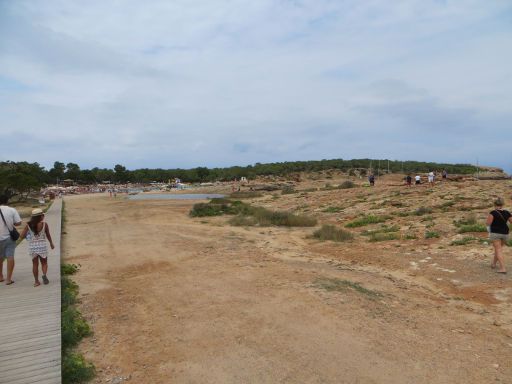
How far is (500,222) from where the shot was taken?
8.52 metres

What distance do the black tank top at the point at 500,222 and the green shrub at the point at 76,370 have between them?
8.66 metres

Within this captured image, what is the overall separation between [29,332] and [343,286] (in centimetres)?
596

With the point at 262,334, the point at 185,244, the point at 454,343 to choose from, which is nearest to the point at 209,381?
the point at 262,334

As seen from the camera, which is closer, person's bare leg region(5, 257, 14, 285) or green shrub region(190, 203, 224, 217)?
person's bare leg region(5, 257, 14, 285)

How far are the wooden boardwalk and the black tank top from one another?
9013 millimetres

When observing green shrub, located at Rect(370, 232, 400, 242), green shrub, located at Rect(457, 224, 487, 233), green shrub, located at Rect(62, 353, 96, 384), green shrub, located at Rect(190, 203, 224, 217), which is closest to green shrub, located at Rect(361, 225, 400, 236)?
green shrub, located at Rect(370, 232, 400, 242)

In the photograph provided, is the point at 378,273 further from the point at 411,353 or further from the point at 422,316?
the point at 411,353

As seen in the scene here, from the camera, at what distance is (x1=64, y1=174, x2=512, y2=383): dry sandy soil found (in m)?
4.87

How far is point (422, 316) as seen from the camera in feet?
21.6

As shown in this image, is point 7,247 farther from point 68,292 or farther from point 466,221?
point 466,221

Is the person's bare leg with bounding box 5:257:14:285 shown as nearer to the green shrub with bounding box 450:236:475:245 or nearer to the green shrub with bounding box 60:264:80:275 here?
the green shrub with bounding box 60:264:80:275

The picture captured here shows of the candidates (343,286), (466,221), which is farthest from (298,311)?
(466,221)

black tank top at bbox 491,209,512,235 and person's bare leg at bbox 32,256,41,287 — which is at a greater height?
black tank top at bbox 491,209,512,235

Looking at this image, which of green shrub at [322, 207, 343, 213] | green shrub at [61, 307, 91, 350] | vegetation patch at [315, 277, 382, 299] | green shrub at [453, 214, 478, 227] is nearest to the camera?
green shrub at [61, 307, 91, 350]
